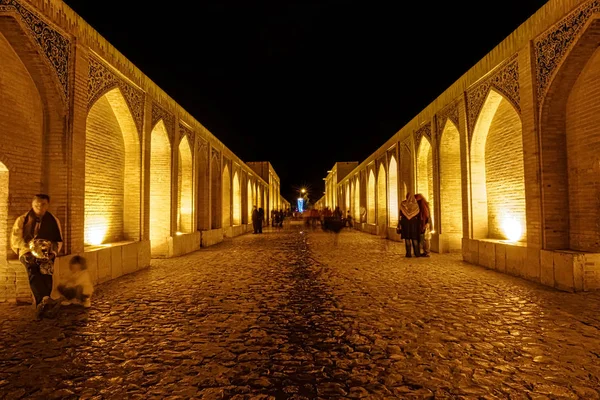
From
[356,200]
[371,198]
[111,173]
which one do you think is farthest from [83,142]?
[356,200]

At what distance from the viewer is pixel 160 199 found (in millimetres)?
9461

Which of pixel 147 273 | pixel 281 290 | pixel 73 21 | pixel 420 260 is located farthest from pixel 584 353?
pixel 73 21

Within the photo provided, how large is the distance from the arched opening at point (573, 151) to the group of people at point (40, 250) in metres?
7.03

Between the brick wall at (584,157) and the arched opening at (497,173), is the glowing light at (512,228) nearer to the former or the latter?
the arched opening at (497,173)

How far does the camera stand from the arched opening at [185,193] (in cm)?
1165

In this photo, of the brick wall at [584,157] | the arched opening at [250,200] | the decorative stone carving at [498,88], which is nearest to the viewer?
the brick wall at [584,157]

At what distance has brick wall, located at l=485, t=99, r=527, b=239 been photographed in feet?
23.5

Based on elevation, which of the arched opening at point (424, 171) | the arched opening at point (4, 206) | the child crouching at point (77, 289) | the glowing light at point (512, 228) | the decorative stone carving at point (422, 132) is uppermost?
the decorative stone carving at point (422, 132)

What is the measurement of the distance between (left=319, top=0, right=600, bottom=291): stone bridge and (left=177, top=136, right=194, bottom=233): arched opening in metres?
7.51

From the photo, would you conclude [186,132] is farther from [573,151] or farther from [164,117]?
[573,151]

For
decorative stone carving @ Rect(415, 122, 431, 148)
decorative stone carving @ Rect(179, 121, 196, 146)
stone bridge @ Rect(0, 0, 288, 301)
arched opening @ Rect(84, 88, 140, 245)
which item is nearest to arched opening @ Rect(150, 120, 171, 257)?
stone bridge @ Rect(0, 0, 288, 301)

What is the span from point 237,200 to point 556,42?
16.1 meters

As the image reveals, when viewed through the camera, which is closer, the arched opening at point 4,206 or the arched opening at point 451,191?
the arched opening at point 4,206

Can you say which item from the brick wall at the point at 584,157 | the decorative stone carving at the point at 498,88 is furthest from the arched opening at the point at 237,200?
the brick wall at the point at 584,157
